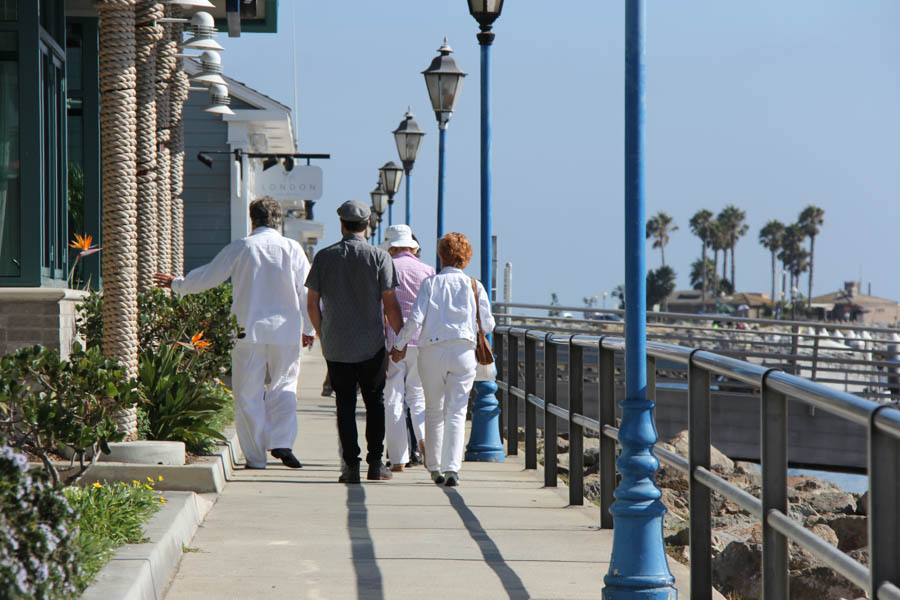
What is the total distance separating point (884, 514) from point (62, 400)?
4.29m

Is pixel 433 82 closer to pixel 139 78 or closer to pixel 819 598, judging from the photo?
pixel 139 78

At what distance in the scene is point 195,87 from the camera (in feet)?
92.3

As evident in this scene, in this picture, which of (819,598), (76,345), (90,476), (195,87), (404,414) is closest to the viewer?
(76,345)

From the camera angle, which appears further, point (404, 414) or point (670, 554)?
point (404, 414)

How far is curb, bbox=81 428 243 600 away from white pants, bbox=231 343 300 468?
27 cm

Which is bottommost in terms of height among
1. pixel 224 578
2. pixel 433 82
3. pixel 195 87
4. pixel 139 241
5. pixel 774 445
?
pixel 224 578

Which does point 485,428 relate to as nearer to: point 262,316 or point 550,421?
point 550,421

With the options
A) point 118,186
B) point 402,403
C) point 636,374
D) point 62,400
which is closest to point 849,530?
point 402,403

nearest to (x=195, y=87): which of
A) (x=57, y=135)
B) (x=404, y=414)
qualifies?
(x=57, y=135)

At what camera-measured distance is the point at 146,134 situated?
1222 cm

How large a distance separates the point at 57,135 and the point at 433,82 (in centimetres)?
472

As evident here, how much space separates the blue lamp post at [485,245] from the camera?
1142cm

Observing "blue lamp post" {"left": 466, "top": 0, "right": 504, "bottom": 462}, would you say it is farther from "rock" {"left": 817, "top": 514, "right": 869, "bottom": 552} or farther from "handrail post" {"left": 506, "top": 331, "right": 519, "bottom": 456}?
"rock" {"left": 817, "top": 514, "right": 869, "bottom": 552}

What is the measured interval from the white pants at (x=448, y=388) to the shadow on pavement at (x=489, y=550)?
361 millimetres
